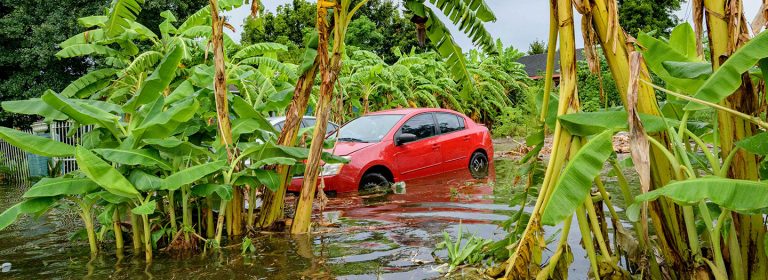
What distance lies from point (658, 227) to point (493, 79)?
24.6 metres

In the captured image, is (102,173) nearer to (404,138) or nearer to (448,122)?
(404,138)

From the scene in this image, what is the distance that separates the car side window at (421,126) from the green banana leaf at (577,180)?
7.38 meters

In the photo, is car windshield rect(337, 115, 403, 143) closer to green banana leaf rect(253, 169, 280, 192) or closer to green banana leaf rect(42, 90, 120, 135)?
green banana leaf rect(253, 169, 280, 192)

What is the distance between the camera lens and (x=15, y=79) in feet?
72.5

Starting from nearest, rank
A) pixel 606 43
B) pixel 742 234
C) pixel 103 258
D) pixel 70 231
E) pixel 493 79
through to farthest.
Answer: pixel 742 234, pixel 606 43, pixel 103 258, pixel 70 231, pixel 493 79

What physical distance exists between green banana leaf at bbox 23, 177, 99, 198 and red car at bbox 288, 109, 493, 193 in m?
4.11

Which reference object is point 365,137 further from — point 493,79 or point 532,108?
point 493,79

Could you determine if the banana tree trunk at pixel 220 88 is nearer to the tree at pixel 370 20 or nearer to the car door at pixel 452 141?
the car door at pixel 452 141

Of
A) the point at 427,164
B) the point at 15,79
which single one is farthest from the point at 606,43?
the point at 15,79

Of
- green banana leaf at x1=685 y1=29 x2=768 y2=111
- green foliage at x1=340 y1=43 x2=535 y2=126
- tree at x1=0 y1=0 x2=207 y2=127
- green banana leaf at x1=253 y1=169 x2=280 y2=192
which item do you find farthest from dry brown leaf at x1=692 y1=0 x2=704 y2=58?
tree at x1=0 y1=0 x2=207 y2=127

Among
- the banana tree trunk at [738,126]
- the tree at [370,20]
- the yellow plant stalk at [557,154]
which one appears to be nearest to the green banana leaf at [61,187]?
the yellow plant stalk at [557,154]

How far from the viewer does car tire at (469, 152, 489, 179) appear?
→ 12.1 m

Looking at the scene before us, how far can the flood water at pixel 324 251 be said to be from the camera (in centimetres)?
468

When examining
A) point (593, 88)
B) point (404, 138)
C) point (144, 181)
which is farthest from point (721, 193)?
point (593, 88)
